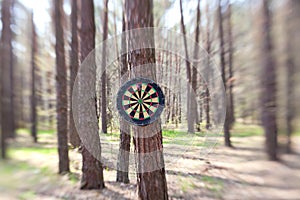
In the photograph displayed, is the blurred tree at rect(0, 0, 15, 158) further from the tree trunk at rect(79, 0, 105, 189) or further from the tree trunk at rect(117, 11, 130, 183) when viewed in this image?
the tree trunk at rect(79, 0, 105, 189)

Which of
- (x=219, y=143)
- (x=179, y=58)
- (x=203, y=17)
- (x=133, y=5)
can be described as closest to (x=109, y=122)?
(x=179, y=58)

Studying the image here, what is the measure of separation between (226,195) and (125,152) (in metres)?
1.48

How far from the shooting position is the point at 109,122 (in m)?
2.75

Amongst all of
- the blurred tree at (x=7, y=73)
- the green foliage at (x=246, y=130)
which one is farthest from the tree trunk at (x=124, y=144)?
the green foliage at (x=246, y=130)

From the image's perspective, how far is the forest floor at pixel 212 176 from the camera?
2.32 m

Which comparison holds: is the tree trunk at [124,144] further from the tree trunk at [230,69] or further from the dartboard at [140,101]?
the tree trunk at [230,69]

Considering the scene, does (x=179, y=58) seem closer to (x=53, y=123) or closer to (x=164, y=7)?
(x=164, y=7)

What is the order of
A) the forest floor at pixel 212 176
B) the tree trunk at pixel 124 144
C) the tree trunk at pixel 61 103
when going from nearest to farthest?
the forest floor at pixel 212 176 → the tree trunk at pixel 124 144 → the tree trunk at pixel 61 103

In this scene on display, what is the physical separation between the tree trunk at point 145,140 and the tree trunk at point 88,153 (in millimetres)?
968

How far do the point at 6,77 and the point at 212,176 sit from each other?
307 centimetres

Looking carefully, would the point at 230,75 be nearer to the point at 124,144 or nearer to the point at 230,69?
the point at 230,69

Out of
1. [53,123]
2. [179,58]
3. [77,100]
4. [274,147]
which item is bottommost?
[274,147]

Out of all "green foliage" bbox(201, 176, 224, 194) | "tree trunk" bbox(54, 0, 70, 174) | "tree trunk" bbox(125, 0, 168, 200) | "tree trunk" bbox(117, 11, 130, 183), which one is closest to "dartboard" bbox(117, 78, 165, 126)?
"tree trunk" bbox(125, 0, 168, 200)

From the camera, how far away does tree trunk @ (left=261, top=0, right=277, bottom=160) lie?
2453mm
